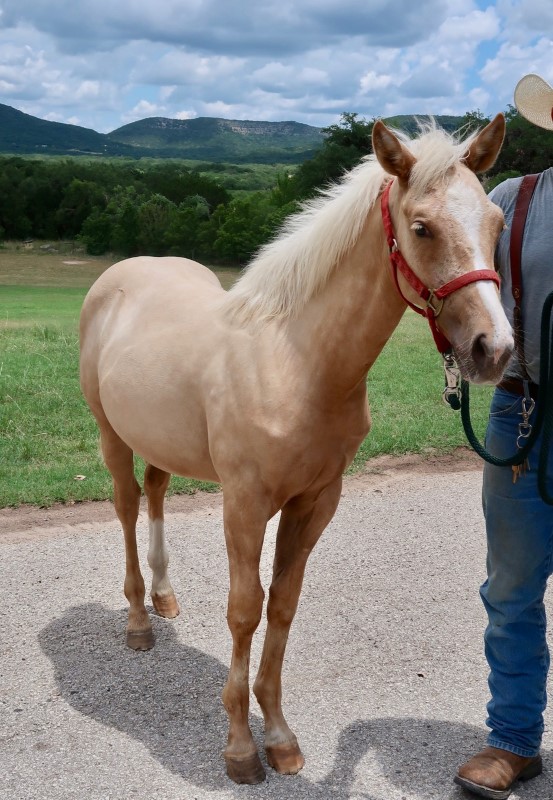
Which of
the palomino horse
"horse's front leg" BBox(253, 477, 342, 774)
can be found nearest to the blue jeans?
the palomino horse

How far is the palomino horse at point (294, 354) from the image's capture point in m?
2.15

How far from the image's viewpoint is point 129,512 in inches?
155

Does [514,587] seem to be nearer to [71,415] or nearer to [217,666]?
[217,666]

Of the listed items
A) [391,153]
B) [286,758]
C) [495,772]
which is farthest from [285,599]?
[391,153]

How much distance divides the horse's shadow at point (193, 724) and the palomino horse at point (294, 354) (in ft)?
0.56

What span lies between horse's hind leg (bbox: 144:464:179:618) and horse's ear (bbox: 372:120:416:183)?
2.36 meters

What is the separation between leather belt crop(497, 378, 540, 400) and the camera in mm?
2656

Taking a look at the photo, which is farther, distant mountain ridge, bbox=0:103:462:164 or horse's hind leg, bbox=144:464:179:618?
distant mountain ridge, bbox=0:103:462:164

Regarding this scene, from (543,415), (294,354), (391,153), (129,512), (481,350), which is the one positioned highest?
(391,153)

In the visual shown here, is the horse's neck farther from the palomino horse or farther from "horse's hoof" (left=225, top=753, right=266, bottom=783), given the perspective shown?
"horse's hoof" (left=225, top=753, right=266, bottom=783)

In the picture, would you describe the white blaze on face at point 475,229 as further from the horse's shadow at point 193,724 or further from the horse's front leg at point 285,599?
the horse's shadow at point 193,724

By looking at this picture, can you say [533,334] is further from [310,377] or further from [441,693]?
[441,693]

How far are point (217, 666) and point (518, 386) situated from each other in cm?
192

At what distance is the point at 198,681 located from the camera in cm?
349
